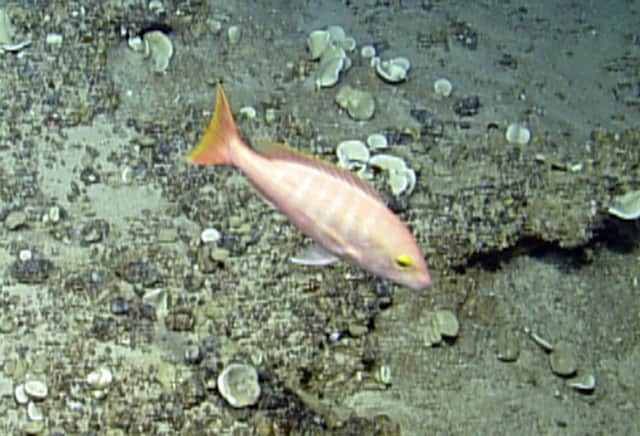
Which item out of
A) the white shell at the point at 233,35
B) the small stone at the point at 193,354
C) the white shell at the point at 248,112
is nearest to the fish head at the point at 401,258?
the small stone at the point at 193,354

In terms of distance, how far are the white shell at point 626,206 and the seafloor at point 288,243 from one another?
0.08 metres

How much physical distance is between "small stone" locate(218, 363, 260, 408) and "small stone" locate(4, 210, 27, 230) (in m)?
1.25

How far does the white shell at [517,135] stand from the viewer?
13.1 feet

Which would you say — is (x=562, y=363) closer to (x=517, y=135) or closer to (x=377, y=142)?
(x=517, y=135)

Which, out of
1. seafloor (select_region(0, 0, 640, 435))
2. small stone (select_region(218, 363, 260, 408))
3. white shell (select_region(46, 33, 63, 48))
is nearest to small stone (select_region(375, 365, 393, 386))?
seafloor (select_region(0, 0, 640, 435))

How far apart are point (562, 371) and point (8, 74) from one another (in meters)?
3.39

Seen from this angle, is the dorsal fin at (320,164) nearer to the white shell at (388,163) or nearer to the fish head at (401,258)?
the fish head at (401,258)

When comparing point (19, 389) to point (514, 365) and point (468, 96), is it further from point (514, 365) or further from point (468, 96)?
point (468, 96)

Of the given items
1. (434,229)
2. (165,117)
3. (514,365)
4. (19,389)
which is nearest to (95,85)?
(165,117)

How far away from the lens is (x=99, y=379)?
3.03 meters

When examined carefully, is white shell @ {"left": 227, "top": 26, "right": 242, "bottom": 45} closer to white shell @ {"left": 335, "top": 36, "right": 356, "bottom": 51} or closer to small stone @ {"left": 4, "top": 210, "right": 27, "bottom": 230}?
white shell @ {"left": 335, "top": 36, "right": 356, "bottom": 51}

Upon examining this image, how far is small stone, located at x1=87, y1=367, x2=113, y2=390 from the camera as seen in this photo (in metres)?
3.03

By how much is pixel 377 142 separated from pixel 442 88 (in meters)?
0.68

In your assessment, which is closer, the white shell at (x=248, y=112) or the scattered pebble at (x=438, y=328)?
the scattered pebble at (x=438, y=328)
